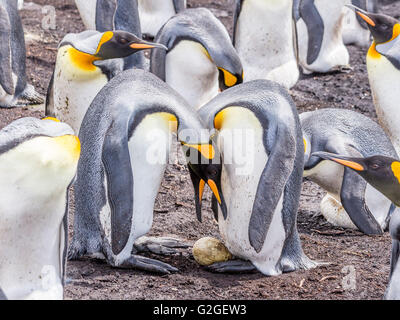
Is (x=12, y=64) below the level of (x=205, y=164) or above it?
below

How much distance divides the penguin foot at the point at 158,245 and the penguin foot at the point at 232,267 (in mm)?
244

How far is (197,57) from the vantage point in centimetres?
557

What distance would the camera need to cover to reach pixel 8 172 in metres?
2.93

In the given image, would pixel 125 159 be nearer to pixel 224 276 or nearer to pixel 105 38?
pixel 224 276

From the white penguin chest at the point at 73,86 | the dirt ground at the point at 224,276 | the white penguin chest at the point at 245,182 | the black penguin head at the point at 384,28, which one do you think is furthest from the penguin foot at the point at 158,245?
the black penguin head at the point at 384,28

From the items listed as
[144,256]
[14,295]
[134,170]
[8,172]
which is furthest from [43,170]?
[144,256]

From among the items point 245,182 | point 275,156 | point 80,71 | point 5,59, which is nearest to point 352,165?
point 275,156

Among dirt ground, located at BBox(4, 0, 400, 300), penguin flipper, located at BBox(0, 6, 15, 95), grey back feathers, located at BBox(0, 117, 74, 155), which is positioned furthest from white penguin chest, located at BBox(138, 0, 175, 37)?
grey back feathers, located at BBox(0, 117, 74, 155)

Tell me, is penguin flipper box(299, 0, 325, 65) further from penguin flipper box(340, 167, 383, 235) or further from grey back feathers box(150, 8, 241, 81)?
penguin flipper box(340, 167, 383, 235)

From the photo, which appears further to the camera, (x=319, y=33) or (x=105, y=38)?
(x=319, y=33)

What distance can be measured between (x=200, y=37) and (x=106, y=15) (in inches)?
51.6

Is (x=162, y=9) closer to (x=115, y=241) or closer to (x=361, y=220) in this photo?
(x=361, y=220)

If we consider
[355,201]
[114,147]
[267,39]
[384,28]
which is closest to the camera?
[114,147]

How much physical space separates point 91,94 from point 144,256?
1.49 m
